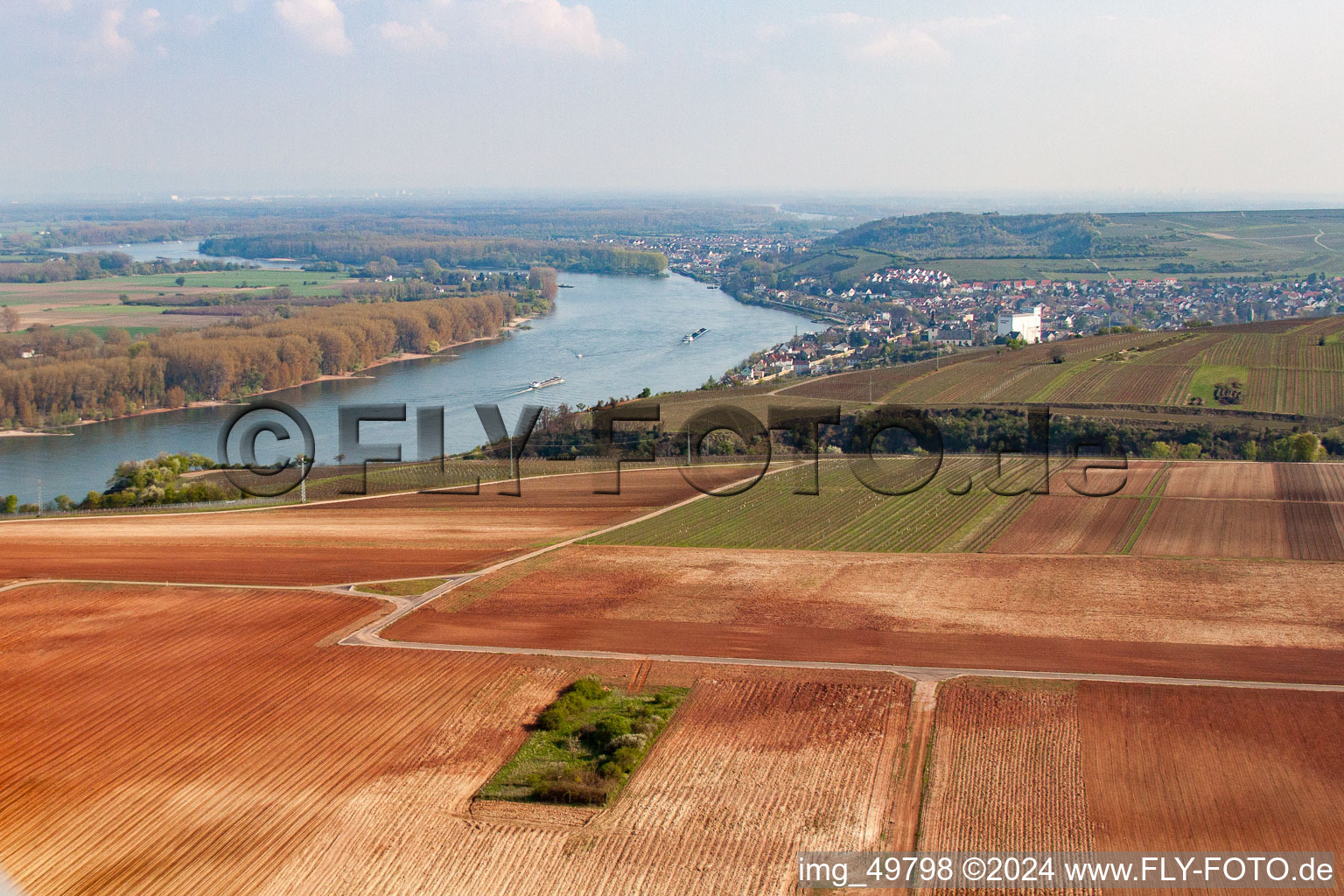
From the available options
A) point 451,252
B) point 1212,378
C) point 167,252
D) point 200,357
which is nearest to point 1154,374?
point 1212,378

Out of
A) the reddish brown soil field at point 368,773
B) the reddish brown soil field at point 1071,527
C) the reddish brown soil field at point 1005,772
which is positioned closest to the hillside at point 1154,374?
the reddish brown soil field at point 1071,527

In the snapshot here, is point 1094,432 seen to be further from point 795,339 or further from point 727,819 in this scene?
point 795,339

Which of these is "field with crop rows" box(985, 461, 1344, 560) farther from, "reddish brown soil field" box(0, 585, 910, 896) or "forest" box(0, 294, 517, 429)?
"forest" box(0, 294, 517, 429)

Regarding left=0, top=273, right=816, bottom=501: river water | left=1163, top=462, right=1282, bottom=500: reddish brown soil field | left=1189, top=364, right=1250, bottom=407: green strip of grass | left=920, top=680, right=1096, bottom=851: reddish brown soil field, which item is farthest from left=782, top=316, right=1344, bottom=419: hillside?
left=920, top=680, right=1096, bottom=851: reddish brown soil field

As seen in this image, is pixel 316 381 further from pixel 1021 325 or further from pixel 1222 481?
pixel 1222 481

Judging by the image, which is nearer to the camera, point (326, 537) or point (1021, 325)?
point (326, 537)

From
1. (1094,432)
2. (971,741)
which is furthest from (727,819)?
(1094,432)
